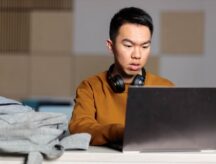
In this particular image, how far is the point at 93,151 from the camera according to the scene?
1.07 meters

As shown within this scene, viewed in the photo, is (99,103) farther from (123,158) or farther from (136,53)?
(123,158)

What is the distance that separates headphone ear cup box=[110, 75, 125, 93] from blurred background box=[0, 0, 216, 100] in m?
2.64

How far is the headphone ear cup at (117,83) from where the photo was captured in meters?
1.38

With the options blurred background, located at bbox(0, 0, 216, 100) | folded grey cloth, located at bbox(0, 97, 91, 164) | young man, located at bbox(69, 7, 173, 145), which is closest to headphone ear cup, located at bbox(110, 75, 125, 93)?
young man, located at bbox(69, 7, 173, 145)

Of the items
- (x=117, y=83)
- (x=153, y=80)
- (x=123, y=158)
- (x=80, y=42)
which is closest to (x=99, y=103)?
(x=117, y=83)

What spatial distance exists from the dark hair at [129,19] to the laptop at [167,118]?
1.16ft

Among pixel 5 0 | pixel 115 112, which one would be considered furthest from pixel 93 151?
pixel 5 0

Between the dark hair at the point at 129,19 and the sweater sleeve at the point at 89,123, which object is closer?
the sweater sleeve at the point at 89,123

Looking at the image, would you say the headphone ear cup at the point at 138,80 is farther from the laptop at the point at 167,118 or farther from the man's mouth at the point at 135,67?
the laptop at the point at 167,118

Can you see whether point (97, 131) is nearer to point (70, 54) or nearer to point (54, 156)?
point (54, 156)

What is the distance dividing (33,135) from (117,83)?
1.40 ft

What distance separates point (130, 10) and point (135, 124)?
0.47m

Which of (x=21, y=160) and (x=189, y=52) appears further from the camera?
(x=189, y=52)

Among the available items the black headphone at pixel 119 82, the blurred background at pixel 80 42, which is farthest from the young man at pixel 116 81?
the blurred background at pixel 80 42
